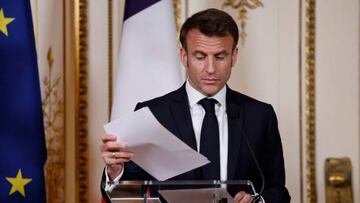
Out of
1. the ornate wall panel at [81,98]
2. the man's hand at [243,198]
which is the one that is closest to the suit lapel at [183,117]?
the man's hand at [243,198]

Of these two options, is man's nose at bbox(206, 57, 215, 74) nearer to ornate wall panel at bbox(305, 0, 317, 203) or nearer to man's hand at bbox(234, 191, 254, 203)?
man's hand at bbox(234, 191, 254, 203)

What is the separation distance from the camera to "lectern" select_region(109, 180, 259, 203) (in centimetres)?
124

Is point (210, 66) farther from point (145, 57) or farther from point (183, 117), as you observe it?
point (145, 57)

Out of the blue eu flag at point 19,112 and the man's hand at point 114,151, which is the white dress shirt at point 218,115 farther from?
the blue eu flag at point 19,112

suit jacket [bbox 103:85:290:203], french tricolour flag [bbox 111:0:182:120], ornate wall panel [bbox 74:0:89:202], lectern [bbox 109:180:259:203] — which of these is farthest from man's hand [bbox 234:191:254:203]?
ornate wall panel [bbox 74:0:89:202]

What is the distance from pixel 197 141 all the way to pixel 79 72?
0.95 metres

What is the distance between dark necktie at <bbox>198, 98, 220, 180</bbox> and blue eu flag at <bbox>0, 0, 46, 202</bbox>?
62 cm

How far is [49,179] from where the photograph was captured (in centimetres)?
236

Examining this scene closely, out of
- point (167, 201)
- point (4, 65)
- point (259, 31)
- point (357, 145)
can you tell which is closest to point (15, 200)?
point (4, 65)

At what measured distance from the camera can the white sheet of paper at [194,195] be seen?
1.23 m

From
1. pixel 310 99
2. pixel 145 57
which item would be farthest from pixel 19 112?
pixel 310 99

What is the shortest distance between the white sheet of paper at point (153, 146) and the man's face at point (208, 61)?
262 mm

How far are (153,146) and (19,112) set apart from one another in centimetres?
74

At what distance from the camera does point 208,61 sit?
5.04ft
